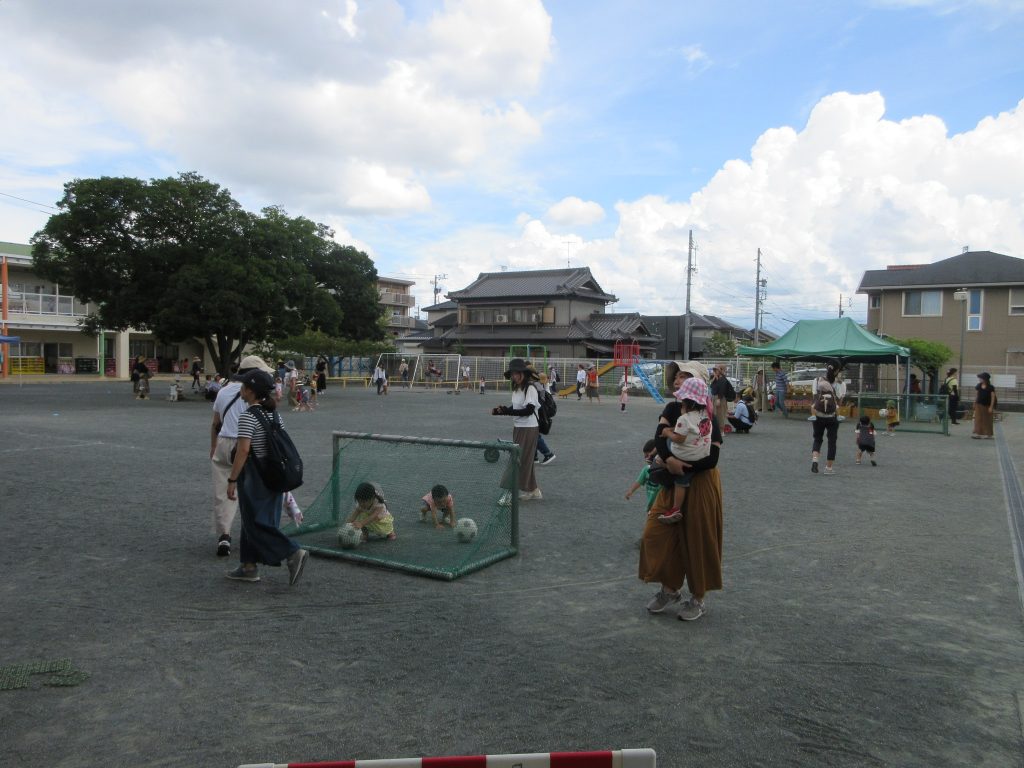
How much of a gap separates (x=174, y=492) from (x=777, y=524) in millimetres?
7214

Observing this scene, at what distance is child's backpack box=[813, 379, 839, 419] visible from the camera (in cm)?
1199

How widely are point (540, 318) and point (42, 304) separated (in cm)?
3100

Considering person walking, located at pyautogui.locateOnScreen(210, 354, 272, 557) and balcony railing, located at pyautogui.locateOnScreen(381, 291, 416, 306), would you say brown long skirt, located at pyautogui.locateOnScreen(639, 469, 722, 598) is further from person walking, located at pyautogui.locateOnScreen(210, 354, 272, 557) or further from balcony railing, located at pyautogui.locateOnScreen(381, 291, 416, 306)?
balcony railing, located at pyautogui.locateOnScreen(381, 291, 416, 306)

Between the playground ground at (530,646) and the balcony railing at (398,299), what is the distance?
261ft

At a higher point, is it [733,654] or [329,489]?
[329,489]

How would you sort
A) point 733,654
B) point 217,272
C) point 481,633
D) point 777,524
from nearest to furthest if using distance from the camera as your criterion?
point 733,654
point 481,633
point 777,524
point 217,272

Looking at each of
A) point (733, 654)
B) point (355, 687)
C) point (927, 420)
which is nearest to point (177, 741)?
point (355, 687)

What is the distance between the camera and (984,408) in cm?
1792

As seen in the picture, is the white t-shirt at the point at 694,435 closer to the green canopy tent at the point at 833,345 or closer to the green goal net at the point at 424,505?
the green goal net at the point at 424,505

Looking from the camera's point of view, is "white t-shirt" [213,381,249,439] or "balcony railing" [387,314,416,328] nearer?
"white t-shirt" [213,381,249,439]

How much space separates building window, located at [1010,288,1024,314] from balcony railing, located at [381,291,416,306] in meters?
63.3

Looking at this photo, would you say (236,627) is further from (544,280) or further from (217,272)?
(544,280)

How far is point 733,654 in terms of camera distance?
4582 millimetres

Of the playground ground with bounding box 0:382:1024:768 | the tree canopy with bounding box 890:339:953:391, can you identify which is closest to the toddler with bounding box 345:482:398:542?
the playground ground with bounding box 0:382:1024:768
